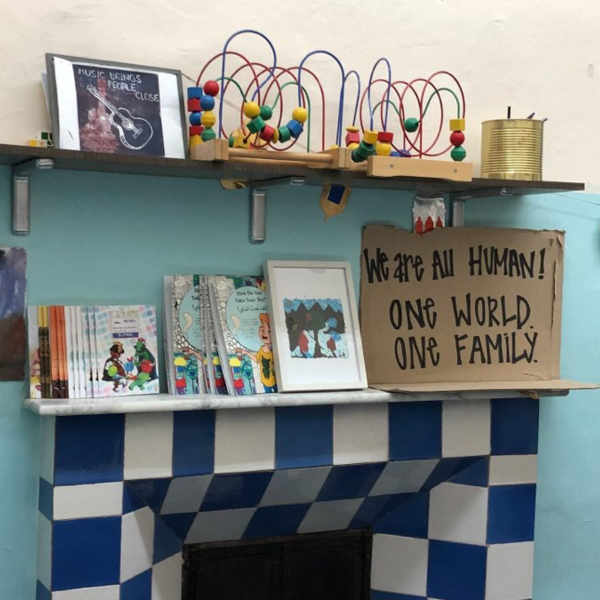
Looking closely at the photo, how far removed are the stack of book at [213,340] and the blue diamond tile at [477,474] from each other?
0.59 metres

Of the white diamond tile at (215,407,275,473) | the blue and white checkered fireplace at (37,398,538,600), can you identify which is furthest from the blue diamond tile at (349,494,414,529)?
the white diamond tile at (215,407,275,473)

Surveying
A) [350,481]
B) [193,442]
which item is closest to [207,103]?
[193,442]

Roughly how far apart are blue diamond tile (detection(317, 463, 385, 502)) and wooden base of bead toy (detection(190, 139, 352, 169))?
71cm

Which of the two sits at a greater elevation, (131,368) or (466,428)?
(131,368)

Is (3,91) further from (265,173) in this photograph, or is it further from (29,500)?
(29,500)

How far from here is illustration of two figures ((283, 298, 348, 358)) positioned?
2.21m

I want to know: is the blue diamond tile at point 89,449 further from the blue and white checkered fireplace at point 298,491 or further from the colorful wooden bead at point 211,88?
the colorful wooden bead at point 211,88

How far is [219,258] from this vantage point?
224 cm

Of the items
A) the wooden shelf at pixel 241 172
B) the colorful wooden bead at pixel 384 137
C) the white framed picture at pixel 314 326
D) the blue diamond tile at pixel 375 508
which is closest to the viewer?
the wooden shelf at pixel 241 172

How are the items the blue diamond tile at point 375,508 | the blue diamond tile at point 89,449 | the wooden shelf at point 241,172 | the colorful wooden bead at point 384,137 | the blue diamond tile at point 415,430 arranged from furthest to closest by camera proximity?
the blue diamond tile at point 375,508 < the blue diamond tile at point 415,430 < the colorful wooden bead at point 384,137 < the blue diamond tile at point 89,449 < the wooden shelf at point 241,172

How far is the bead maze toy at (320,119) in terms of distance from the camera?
203cm

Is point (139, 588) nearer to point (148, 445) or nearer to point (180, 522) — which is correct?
point (180, 522)

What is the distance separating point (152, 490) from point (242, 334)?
15.5 inches

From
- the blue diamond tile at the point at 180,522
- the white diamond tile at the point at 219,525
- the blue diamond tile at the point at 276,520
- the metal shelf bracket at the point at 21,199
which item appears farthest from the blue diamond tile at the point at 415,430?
the metal shelf bracket at the point at 21,199
